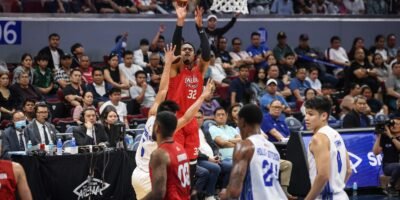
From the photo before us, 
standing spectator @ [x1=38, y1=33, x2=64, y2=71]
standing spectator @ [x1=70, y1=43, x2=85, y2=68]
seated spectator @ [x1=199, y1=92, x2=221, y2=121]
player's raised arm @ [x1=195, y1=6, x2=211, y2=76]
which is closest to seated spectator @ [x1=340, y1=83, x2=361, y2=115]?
seated spectator @ [x1=199, y1=92, x2=221, y2=121]

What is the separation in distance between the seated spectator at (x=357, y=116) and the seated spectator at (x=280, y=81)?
6.52ft

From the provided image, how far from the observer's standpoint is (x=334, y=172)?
29.8 feet

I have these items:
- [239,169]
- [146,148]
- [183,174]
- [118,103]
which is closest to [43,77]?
[118,103]

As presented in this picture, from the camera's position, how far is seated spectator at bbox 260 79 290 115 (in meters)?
17.7

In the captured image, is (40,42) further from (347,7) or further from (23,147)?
(347,7)

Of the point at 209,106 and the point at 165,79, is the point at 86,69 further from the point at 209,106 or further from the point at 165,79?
the point at 165,79

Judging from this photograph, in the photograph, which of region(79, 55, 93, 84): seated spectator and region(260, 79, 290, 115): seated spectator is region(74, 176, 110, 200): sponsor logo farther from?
region(260, 79, 290, 115): seated spectator

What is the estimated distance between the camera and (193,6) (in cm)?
2073

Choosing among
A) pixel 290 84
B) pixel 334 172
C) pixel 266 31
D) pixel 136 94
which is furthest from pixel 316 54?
pixel 334 172

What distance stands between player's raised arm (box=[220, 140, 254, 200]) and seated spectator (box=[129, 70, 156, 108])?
946cm

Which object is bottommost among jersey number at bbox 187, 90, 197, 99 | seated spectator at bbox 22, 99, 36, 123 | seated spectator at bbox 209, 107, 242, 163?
seated spectator at bbox 209, 107, 242, 163

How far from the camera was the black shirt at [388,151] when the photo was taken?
15.5m

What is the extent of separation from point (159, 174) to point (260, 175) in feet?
2.98

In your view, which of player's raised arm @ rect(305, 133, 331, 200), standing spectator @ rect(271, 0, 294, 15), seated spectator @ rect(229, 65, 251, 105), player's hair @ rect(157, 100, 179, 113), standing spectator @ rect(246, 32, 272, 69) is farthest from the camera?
standing spectator @ rect(271, 0, 294, 15)
